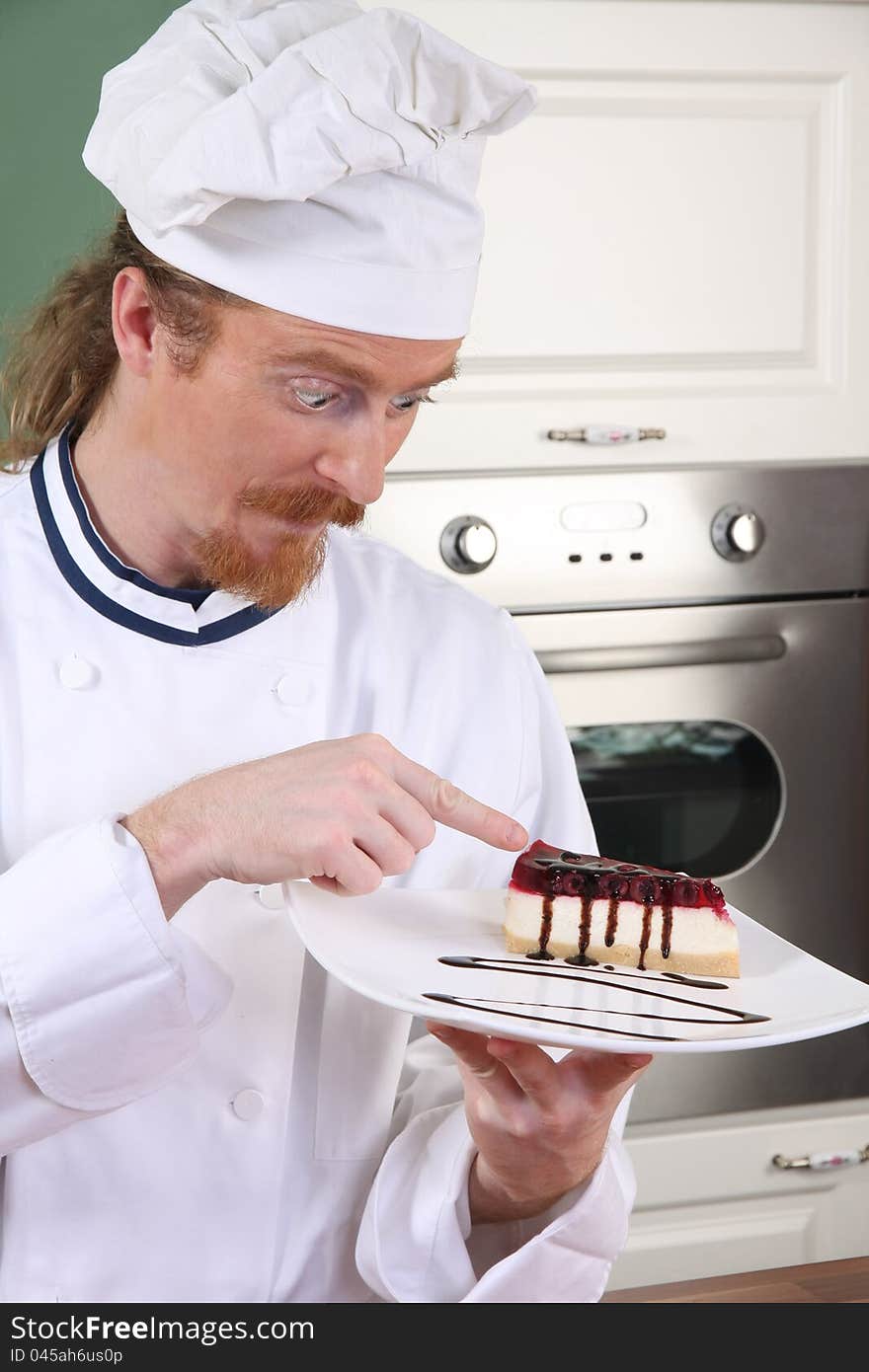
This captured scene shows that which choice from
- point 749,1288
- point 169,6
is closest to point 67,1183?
point 749,1288

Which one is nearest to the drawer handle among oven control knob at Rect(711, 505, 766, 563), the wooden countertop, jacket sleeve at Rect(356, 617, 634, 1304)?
oven control knob at Rect(711, 505, 766, 563)

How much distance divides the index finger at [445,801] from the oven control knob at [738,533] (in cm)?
107

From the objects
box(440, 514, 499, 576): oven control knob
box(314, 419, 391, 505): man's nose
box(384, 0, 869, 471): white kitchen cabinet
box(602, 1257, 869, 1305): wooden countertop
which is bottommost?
box(602, 1257, 869, 1305): wooden countertop

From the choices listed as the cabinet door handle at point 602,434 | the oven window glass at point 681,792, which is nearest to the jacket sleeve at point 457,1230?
the oven window glass at point 681,792

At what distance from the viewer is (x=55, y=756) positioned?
3.18ft

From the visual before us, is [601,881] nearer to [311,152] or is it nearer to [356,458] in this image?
[356,458]

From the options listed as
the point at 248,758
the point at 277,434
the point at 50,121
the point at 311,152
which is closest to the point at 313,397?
the point at 277,434

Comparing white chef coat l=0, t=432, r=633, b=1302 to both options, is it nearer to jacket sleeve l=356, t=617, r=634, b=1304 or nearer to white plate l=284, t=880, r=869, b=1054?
jacket sleeve l=356, t=617, r=634, b=1304

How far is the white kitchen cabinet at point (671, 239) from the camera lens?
175 cm

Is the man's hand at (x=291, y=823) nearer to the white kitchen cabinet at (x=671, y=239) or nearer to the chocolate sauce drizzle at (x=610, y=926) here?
the chocolate sauce drizzle at (x=610, y=926)

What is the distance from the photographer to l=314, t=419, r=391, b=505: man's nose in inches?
38.5

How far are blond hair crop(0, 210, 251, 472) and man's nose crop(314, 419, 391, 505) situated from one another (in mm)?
120

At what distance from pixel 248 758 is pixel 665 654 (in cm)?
93

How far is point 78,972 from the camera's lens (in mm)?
802
